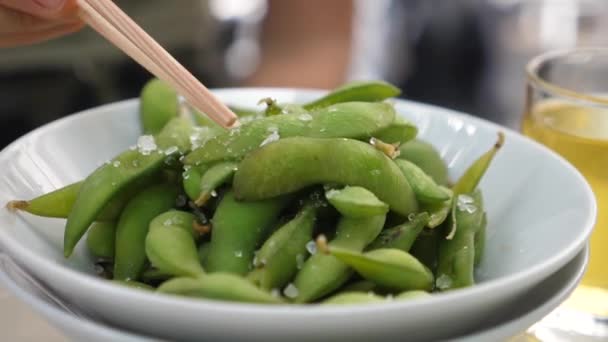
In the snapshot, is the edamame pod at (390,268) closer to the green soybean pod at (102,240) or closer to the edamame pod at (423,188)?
the edamame pod at (423,188)

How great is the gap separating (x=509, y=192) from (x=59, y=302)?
40 cm

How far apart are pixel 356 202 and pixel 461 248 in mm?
108

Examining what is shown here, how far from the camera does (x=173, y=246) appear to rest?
0.49m

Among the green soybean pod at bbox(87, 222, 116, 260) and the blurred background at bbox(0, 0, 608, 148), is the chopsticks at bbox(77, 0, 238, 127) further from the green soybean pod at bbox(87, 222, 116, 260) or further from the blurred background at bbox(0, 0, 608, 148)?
the blurred background at bbox(0, 0, 608, 148)

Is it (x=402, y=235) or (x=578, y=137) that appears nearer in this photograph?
(x=402, y=235)

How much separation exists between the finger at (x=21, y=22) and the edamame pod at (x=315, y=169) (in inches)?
9.6

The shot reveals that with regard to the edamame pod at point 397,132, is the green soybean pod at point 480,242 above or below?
below

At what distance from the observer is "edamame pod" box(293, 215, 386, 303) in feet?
1.52

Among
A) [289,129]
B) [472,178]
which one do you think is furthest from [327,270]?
[472,178]

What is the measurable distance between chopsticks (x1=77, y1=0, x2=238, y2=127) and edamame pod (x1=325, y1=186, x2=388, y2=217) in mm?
141

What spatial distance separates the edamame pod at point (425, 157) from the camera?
651mm

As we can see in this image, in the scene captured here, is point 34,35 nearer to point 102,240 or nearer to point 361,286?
point 102,240

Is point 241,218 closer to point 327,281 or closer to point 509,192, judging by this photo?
point 327,281

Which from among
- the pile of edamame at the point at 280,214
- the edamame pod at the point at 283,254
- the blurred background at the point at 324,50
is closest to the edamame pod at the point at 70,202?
the pile of edamame at the point at 280,214
